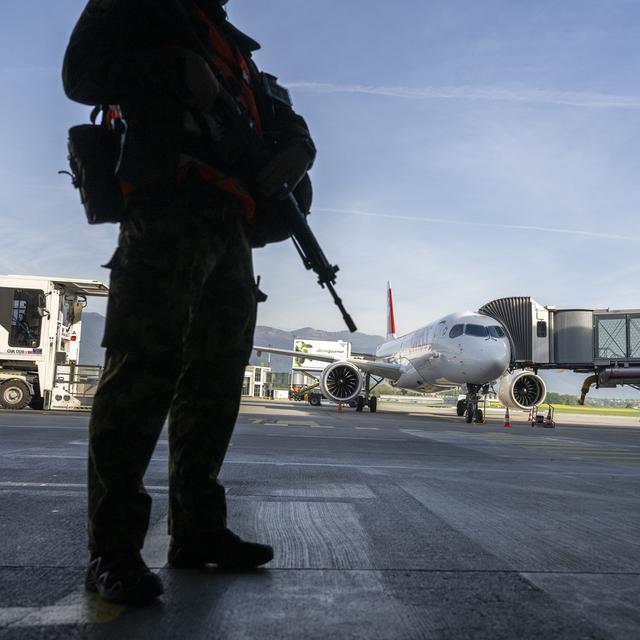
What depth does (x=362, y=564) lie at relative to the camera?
64.3 inches

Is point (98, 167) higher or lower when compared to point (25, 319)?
lower

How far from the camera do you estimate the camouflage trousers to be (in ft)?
5.00

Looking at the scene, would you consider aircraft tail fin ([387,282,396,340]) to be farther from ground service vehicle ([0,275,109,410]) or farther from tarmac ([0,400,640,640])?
tarmac ([0,400,640,640])

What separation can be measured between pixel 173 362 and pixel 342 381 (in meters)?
18.7

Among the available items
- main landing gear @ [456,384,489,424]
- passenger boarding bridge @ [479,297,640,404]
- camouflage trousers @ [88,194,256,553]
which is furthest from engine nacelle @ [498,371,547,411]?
camouflage trousers @ [88,194,256,553]

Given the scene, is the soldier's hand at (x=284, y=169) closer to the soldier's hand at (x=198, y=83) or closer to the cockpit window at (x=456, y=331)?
the soldier's hand at (x=198, y=83)

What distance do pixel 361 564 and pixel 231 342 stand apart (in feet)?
2.41

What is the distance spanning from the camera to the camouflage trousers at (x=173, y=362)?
1.53 m

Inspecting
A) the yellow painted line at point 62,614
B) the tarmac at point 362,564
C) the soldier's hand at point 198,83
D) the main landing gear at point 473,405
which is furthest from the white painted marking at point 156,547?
the main landing gear at point 473,405

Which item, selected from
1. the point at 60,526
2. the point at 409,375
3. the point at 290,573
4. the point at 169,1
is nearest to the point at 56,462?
the point at 60,526

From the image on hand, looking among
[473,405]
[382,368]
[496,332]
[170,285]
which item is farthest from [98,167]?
[382,368]

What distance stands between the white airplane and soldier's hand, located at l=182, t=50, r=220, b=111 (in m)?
14.8

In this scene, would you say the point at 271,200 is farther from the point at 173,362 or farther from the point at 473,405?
the point at 473,405

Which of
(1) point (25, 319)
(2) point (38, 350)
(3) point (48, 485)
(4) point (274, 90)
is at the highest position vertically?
(1) point (25, 319)
